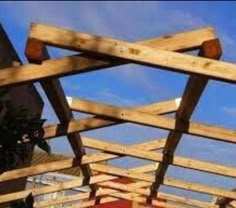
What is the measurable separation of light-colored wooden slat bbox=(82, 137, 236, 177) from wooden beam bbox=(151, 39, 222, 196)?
15cm

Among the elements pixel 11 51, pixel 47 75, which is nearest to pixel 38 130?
pixel 47 75

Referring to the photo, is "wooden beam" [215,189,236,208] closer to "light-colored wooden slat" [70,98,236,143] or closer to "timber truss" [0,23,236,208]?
"timber truss" [0,23,236,208]

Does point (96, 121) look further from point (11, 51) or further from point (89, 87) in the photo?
point (11, 51)

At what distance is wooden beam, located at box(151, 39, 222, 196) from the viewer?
3.52 metres

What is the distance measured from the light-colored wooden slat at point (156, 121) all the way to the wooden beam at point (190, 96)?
0.10 m

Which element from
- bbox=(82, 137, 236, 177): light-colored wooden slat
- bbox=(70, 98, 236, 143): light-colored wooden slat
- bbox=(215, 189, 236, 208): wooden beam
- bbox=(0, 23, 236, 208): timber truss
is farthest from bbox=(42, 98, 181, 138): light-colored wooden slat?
bbox=(215, 189, 236, 208): wooden beam

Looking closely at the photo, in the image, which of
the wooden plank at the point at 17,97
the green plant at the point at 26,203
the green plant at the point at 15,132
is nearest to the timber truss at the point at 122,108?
the green plant at the point at 15,132

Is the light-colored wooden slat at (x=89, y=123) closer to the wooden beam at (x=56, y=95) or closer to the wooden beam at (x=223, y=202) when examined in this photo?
the wooden beam at (x=56, y=95)

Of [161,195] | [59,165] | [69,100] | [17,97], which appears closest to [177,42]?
[69,100]

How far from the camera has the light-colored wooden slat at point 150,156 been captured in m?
6.76

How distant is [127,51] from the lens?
11.5 ft

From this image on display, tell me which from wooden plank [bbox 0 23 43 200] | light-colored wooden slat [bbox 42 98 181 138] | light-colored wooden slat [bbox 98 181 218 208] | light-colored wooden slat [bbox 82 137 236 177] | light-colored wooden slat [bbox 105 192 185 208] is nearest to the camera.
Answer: wooden plank [bbox 0 23 43 200]

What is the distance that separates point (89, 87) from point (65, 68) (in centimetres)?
148

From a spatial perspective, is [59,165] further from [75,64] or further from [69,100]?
[75,64]
